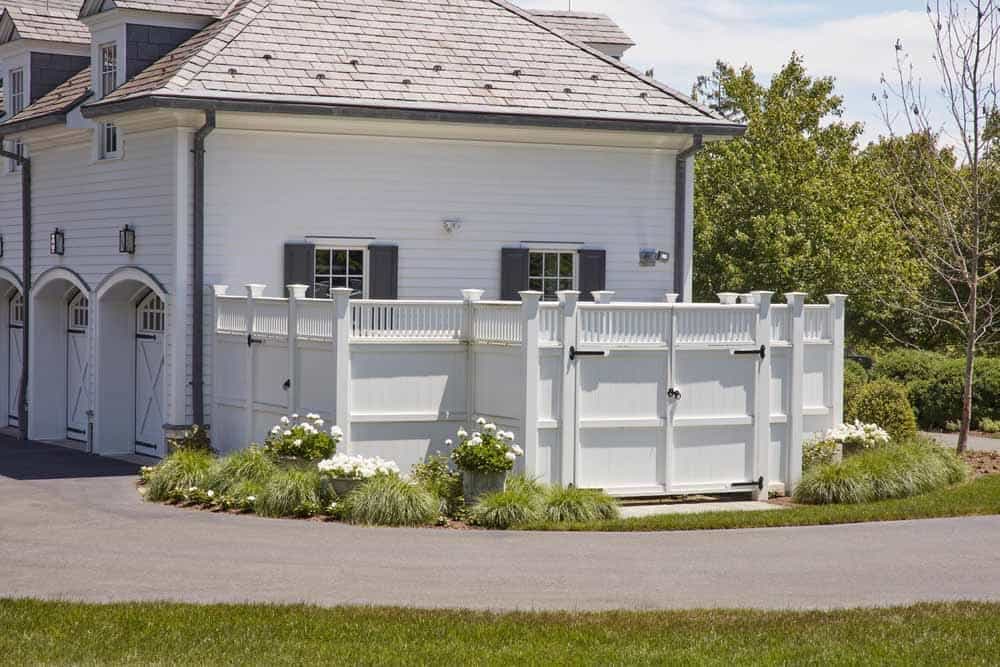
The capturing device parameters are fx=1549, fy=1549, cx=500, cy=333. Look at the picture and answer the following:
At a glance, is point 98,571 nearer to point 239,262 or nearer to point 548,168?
point 239,262

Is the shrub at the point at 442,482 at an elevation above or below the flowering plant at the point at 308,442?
below

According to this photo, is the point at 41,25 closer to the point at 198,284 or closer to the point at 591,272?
the point at 198,284

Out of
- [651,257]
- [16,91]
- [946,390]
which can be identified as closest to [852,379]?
[946,390]

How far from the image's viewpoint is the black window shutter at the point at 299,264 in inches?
814

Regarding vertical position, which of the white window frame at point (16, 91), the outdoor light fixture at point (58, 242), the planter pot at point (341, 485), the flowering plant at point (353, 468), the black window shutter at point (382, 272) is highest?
the white window frame at point (16, 91)

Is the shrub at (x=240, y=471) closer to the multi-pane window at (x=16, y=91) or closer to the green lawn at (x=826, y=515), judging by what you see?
the green lawn at (x=826, y=515)

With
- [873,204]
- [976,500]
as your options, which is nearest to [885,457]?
[976,500]

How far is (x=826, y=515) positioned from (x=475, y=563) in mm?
4683

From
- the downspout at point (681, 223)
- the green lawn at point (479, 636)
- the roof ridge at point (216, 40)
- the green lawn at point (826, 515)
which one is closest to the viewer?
the green lawn at point (479, 636)

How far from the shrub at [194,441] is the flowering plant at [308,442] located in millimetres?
2605

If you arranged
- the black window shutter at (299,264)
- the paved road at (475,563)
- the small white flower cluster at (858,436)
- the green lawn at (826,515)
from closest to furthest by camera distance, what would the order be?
the paved road at (475,563)
the green lawn at (826,515)
the small white flower cluster at (858,436)
the black window shutter at (299,264)

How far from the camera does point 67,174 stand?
2355cm

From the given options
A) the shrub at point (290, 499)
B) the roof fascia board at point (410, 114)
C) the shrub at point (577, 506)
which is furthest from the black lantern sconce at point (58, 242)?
the shrub at point (577, 506)

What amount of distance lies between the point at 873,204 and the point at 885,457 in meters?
21.5
